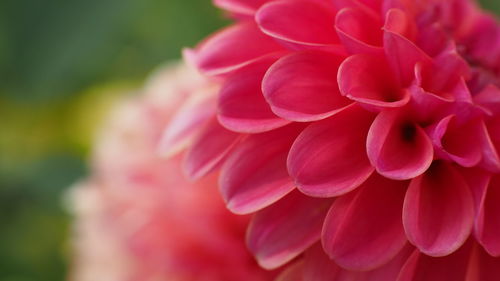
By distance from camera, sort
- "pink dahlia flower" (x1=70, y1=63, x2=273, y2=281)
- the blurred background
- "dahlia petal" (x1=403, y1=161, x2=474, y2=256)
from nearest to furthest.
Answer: "dahlia petal" (x1=403, y1=161, x2=474, y2=256)
"pink dahlia flower" (x1=70, y1=63, x2=273, y2=281)
the blurred background

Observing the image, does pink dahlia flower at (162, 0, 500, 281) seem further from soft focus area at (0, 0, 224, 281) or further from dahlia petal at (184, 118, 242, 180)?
soft focus area at (0, 0, 224, 281)

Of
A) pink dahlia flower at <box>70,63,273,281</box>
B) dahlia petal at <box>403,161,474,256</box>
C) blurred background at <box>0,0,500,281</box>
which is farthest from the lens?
blurred background at <box>0,0,500,281</box>

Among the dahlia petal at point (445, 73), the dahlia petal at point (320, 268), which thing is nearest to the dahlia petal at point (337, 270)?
the dahlia petal at point (320, 268)

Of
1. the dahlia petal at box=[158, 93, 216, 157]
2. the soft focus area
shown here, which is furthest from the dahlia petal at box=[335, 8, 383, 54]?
the soft focus area

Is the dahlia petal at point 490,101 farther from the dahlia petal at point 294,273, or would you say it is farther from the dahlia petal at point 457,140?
the dahlia petal at point 294,273

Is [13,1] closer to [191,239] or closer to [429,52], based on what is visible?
[191,239]

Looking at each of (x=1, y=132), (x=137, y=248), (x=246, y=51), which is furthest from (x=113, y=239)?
(x=1, y=132)
